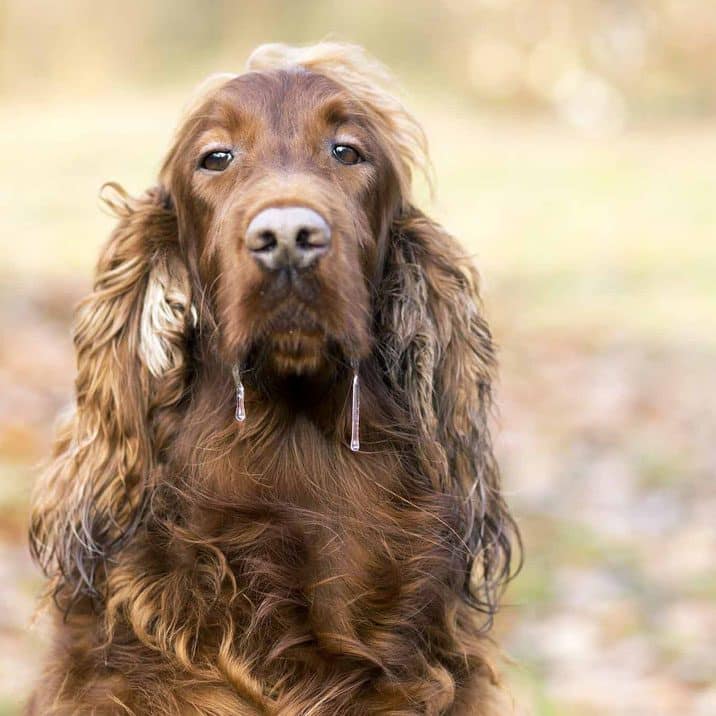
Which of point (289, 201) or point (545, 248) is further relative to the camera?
point (545, 248)

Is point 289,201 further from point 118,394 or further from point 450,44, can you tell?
point 450,44

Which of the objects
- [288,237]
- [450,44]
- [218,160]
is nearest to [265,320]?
[288,237]

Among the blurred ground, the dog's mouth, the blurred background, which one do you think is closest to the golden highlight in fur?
the dog's mouth

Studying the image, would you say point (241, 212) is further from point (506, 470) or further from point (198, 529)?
point (506, 470)

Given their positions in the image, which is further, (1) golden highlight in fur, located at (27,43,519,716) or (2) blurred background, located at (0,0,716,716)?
(2) blurred background, located at (0,0,716,716)

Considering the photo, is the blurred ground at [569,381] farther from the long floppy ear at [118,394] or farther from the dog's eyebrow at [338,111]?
the long floppy ear at [118,394]

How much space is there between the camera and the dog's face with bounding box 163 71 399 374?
2.67 meters

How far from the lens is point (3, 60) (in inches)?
859

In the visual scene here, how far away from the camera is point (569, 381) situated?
858 centimetres

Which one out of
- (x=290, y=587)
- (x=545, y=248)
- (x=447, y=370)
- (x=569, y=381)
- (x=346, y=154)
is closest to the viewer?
(x=290, y=587)

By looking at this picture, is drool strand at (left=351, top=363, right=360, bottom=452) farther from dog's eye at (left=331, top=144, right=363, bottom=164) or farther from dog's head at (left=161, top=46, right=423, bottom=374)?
dog's eye at (left=331, top=144, right=363, bottom=164)

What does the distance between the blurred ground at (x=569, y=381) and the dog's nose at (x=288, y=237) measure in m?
1.20

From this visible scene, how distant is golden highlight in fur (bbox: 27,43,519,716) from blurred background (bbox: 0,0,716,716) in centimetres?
40

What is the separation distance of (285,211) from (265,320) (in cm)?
25
